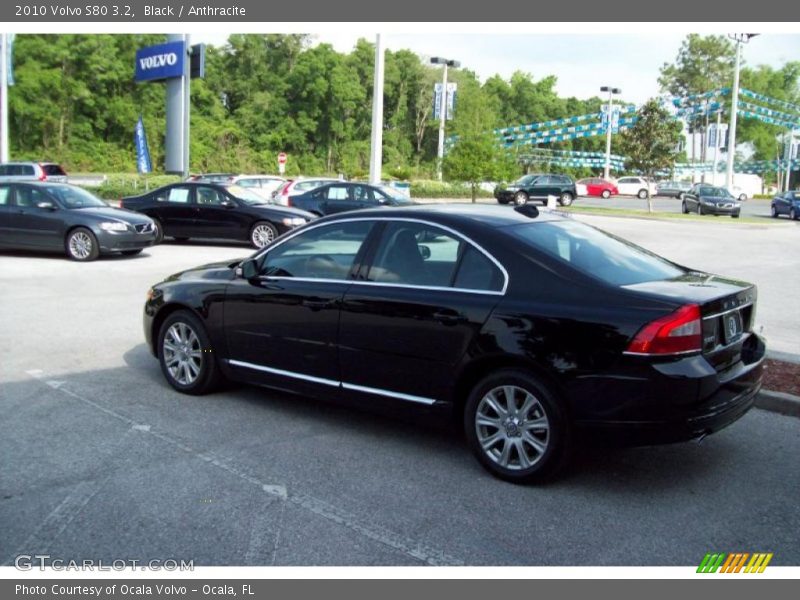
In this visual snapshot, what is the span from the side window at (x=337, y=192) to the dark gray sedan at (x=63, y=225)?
6.80m

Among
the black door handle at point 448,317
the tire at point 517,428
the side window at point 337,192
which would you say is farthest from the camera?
the side window at point 337,192

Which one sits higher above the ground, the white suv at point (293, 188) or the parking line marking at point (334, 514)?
the white suv at point (293, 188)

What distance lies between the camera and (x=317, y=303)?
574 cm

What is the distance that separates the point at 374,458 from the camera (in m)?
5.32

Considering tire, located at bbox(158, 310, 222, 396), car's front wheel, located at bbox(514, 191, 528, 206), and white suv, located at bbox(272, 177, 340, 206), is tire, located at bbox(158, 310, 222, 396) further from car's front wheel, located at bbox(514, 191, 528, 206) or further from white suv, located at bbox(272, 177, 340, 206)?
car's front wheel, located at bbox(514, 191, 528, 206)

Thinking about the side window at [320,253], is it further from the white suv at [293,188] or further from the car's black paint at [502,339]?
the white suv at [293,188]

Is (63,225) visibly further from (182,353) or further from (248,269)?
(248,269)

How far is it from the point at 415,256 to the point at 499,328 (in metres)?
0.92

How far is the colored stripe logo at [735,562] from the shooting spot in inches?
154

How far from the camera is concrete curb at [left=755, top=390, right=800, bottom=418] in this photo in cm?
624

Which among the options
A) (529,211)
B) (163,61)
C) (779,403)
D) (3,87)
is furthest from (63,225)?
(3,87)

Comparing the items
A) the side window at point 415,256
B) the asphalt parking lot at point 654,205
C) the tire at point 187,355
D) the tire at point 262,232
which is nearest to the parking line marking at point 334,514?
the tire at point 187,355

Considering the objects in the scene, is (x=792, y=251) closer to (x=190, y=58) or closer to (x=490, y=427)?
(x=490, y=427)

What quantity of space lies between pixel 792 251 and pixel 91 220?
16750 millimetres
